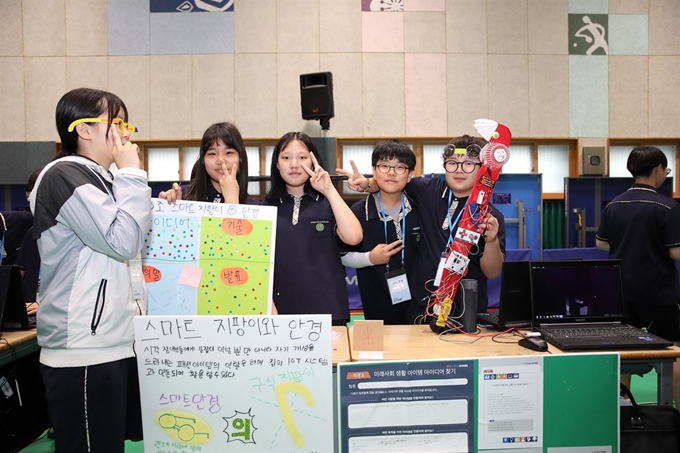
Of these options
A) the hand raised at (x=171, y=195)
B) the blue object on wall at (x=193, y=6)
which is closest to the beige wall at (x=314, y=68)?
the blue object on wall at (x=193, y=6)

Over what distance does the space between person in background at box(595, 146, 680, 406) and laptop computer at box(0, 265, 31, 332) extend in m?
3.64

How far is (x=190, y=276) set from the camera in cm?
223

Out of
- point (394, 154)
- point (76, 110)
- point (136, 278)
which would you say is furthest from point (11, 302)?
point (394, 154)

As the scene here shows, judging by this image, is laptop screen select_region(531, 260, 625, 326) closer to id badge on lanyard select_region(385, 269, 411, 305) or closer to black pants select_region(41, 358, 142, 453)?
id badge on lanyard select_region(385, 269, 411, 305)

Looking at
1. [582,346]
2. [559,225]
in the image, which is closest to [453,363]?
[582,346]

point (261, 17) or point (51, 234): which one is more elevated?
point (261, 17)

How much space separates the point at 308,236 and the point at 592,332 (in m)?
1.39

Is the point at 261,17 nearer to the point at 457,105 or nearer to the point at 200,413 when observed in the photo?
the point at 457,105

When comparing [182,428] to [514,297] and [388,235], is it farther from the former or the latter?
[514,297]

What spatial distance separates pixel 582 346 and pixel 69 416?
6.37ft

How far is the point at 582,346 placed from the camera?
2.08 meters

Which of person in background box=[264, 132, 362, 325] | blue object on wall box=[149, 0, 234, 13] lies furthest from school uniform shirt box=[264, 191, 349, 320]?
blue object on wall box=[149, 0, 234, 13]

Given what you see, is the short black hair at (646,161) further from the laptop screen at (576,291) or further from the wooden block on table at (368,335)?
the wooden block on table at (368,335)

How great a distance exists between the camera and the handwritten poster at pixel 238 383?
5.72ft
